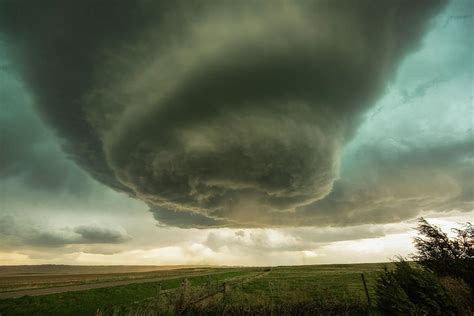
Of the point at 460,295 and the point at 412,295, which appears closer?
the point at 460,295

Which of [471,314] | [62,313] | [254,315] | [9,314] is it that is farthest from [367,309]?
[9,314]

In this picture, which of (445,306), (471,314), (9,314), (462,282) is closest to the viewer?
(471,314)

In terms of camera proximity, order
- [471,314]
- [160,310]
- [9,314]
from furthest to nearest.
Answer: [9,314]
[160,310]
[471,314]

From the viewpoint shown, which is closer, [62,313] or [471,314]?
[471,314]

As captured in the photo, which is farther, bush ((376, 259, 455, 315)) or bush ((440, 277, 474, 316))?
bush ((376, 259, 455, 315))

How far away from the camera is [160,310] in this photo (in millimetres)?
13039

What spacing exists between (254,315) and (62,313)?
20719 millimetres

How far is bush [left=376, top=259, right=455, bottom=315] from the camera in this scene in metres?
10.6

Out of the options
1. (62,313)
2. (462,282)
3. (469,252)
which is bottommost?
(62,313)

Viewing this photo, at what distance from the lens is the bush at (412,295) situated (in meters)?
10.6

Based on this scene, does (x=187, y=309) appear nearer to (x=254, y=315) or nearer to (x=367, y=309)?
(x=254, y=315)

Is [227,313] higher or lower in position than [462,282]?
lower

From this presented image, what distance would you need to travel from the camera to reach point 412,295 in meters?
11.3

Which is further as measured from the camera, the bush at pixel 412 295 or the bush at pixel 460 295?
the bush at pixel 412 295
